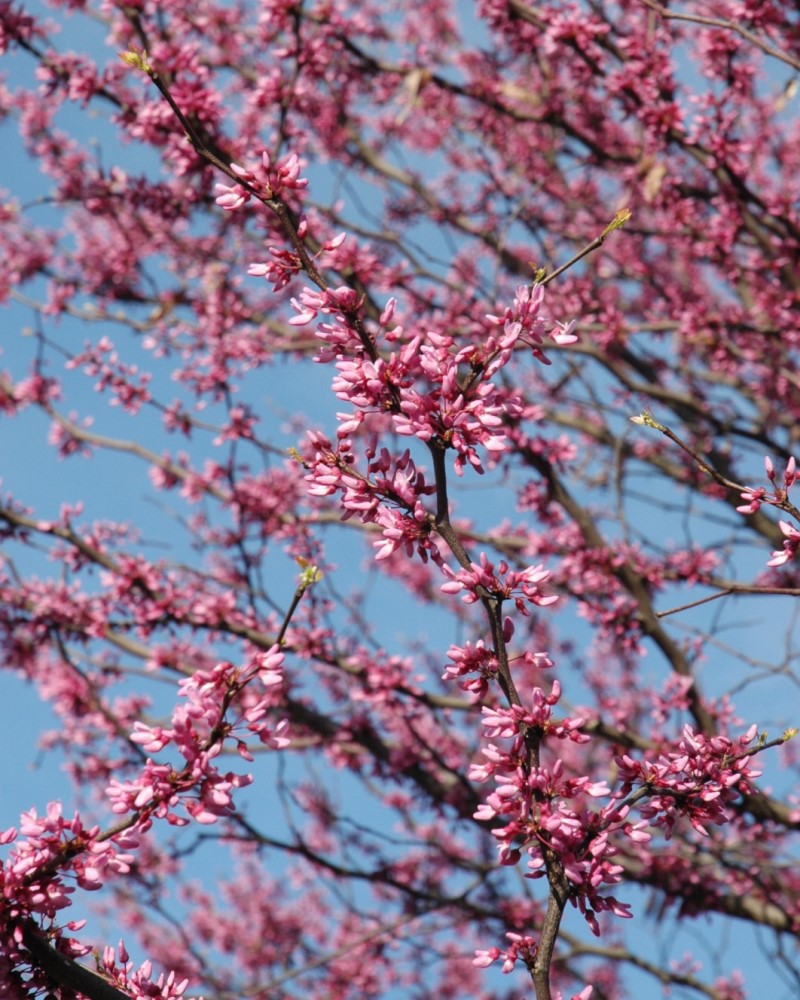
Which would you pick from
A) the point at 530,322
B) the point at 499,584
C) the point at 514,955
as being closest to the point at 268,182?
the point at 530,322

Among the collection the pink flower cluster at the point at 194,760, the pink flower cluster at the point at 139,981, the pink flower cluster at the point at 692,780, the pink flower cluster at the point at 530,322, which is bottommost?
the pink flower cluster at the point at 139,981

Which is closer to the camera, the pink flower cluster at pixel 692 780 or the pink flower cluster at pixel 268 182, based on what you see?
the pink flower cluster at pixel 692 780

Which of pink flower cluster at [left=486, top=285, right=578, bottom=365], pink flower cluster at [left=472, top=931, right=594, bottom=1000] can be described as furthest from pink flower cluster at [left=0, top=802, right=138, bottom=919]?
pink flower cluster at [left=486, top=285, right=578, bottom=365]

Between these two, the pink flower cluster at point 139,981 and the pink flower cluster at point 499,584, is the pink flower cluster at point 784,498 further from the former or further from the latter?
the pink flower cluster at point 139,981

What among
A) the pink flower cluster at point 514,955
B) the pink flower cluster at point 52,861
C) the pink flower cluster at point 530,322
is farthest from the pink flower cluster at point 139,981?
the pink flower cluster at point 530,322

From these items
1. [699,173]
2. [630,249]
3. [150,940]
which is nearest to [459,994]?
[150,940]

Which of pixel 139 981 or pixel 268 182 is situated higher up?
pixel 268 182

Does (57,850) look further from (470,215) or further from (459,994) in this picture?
(459,994)

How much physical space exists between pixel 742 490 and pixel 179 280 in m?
6.98

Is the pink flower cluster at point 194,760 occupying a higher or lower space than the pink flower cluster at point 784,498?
lower

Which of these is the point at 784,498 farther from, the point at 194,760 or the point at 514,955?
the point at 194,760

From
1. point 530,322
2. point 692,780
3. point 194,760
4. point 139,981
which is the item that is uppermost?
point 530,322

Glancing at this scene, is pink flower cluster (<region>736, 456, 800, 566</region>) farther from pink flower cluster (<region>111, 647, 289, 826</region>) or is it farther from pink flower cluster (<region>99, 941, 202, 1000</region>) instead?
pink flower cluster (<region>99, 941, 202, 1000</region>)

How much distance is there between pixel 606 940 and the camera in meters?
11.8
